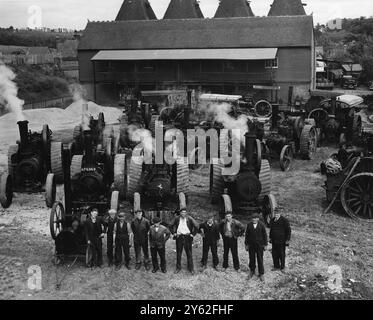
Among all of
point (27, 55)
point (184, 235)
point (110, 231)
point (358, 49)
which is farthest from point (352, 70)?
point (110, 231)

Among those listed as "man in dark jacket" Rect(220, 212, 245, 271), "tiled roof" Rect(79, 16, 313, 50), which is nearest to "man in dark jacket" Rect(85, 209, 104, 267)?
"man in dark jacket" Rect(220, 212, 245, 271)

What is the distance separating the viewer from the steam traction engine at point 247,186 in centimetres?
1037

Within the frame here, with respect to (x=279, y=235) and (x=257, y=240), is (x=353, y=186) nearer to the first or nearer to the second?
(x=279, y=235)

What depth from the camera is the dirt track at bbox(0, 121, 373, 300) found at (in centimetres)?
756

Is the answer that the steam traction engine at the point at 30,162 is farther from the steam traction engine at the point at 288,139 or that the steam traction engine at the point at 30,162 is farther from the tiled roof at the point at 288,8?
the tiled roof at the point at 288,8

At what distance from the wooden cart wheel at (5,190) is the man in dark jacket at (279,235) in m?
6.54

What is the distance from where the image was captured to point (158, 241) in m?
8.24

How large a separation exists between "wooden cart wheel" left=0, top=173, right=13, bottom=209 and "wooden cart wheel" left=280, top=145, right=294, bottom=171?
26.4 ft

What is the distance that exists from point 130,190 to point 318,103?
11.8 m

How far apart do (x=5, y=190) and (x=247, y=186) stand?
5673 mm

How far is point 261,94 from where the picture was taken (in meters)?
32.8

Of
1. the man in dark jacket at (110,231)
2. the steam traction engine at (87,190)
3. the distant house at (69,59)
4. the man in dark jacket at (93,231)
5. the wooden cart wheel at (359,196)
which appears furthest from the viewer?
the distant house at (69,59)

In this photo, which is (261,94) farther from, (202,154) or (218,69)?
(202,154)

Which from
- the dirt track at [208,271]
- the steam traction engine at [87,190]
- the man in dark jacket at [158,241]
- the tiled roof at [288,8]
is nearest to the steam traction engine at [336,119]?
the dirt track at [208,271]
